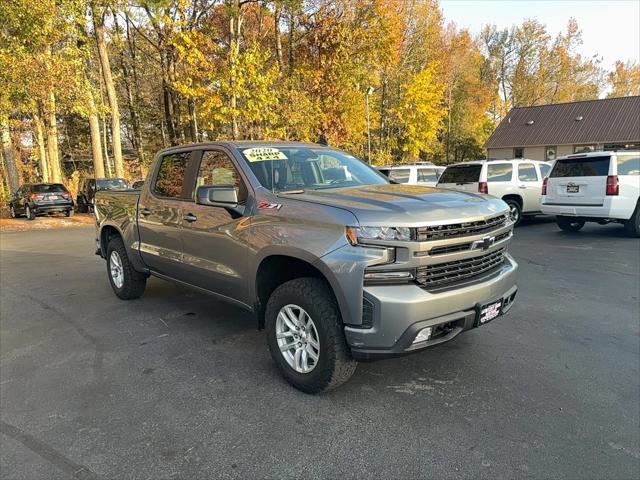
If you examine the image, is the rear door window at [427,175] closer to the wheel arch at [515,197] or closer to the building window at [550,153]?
the wheel arch at [515,197]

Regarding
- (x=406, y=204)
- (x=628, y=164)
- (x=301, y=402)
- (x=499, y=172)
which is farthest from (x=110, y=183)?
(x=406, y=204)

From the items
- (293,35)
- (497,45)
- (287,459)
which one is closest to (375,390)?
(287,459)

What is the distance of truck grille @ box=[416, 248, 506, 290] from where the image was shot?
2945 mm

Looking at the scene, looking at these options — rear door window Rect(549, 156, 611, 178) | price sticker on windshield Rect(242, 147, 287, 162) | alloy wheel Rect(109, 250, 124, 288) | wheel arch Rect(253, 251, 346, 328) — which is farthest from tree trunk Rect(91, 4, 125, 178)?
wheel arch Rect(253, 251, 346, 328)

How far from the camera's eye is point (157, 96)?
33938 mm

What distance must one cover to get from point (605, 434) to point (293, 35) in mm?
26961

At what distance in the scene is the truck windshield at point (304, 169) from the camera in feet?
12.8

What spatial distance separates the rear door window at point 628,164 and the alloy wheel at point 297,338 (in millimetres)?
9052

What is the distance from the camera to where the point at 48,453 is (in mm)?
2727

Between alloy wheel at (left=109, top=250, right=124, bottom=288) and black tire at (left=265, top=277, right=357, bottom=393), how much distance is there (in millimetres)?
3353

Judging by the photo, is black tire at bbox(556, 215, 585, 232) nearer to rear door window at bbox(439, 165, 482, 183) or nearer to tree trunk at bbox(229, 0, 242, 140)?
rear door window at bbox(439, 165, 482, 183)

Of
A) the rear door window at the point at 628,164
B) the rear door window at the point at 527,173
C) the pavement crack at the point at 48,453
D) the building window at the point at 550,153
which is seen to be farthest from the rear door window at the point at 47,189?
the building window at the point at 550,153

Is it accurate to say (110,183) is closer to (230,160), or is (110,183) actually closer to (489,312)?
(230,160)

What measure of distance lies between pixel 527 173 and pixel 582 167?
250cm
